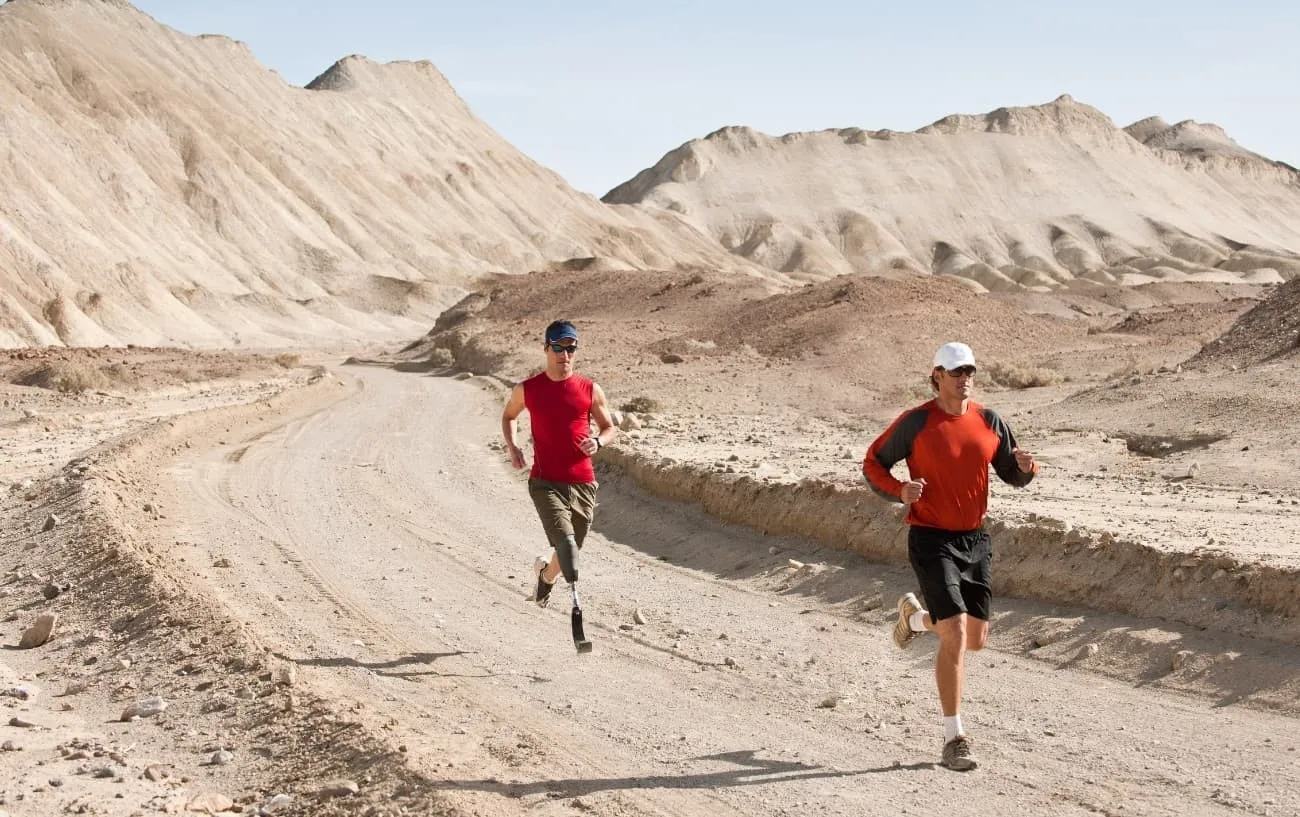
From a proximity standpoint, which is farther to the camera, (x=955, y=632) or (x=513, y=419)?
(x=513, y=419)

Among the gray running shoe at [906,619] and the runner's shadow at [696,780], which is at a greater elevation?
the gray running shoe at [906,619]

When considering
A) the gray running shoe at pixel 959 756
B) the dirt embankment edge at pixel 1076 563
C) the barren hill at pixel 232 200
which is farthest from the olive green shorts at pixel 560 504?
the barren hill at pixel 232 200

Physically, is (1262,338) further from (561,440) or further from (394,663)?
(394,663)

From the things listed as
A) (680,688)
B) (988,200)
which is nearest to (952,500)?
(680,688)

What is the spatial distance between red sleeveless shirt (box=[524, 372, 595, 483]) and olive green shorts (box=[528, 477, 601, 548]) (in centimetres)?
5

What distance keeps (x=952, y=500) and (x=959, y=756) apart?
4.16ft

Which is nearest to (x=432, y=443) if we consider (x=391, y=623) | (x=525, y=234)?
(x=391, y=623)

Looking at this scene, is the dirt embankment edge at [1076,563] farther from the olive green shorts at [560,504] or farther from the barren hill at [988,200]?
the barren hill at [988,200]

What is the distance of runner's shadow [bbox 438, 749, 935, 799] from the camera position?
649cm

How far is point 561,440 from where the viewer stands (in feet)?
28.6

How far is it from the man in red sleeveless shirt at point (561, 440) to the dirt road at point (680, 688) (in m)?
0.94

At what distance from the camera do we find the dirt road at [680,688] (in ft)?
21.4

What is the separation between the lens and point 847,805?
6320 millimetres

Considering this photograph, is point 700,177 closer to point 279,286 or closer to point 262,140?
point 262,140
